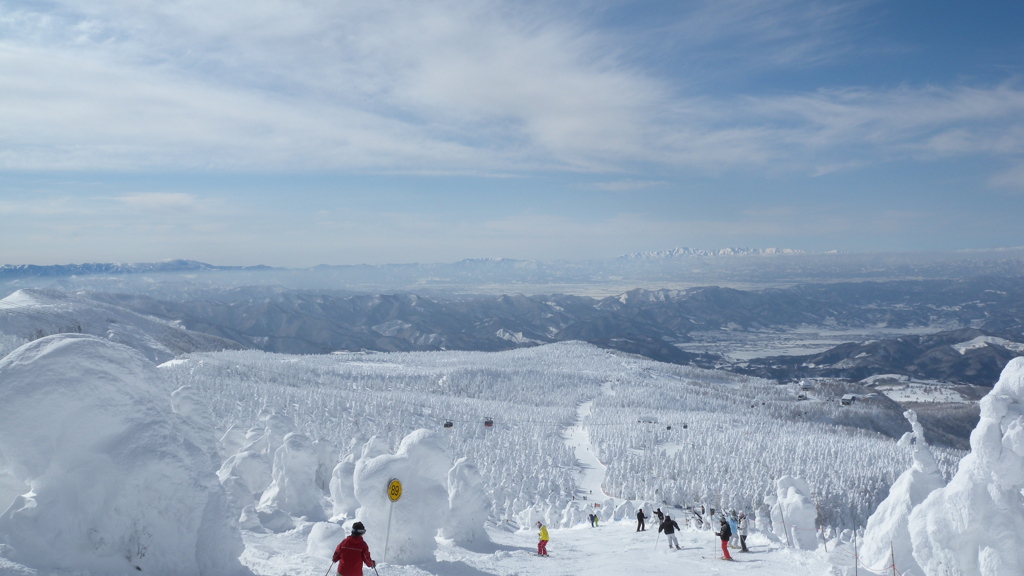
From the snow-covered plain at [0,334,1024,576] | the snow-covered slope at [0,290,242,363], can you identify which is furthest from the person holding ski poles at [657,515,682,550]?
the snow-covered slope at [0,290,242,363]

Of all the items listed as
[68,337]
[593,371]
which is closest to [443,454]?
[68,337]

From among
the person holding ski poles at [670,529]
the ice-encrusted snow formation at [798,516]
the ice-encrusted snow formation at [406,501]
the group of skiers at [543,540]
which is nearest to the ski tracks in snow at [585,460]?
the group of skiers at [543,540]

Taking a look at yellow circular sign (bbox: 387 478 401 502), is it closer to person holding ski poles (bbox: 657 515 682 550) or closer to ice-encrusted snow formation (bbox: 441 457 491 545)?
ice-encrusted snow formation (bbox: 441 457 491 545)

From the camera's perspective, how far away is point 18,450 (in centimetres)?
1028

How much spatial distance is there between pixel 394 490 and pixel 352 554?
224 inches

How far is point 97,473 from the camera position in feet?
34.4

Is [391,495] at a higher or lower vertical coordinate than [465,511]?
higher

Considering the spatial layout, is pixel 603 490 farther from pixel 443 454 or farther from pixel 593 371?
pixel 593 371

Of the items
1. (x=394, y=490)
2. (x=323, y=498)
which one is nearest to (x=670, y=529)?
(x=394, y=490)

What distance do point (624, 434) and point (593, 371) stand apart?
8441 cm

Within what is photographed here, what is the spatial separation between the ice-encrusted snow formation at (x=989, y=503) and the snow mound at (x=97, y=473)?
1527 centimetres

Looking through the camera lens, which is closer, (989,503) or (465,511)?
(989,503)

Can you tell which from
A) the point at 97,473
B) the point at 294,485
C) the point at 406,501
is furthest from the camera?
the point at 294,485

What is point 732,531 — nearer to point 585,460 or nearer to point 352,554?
point 352,554
